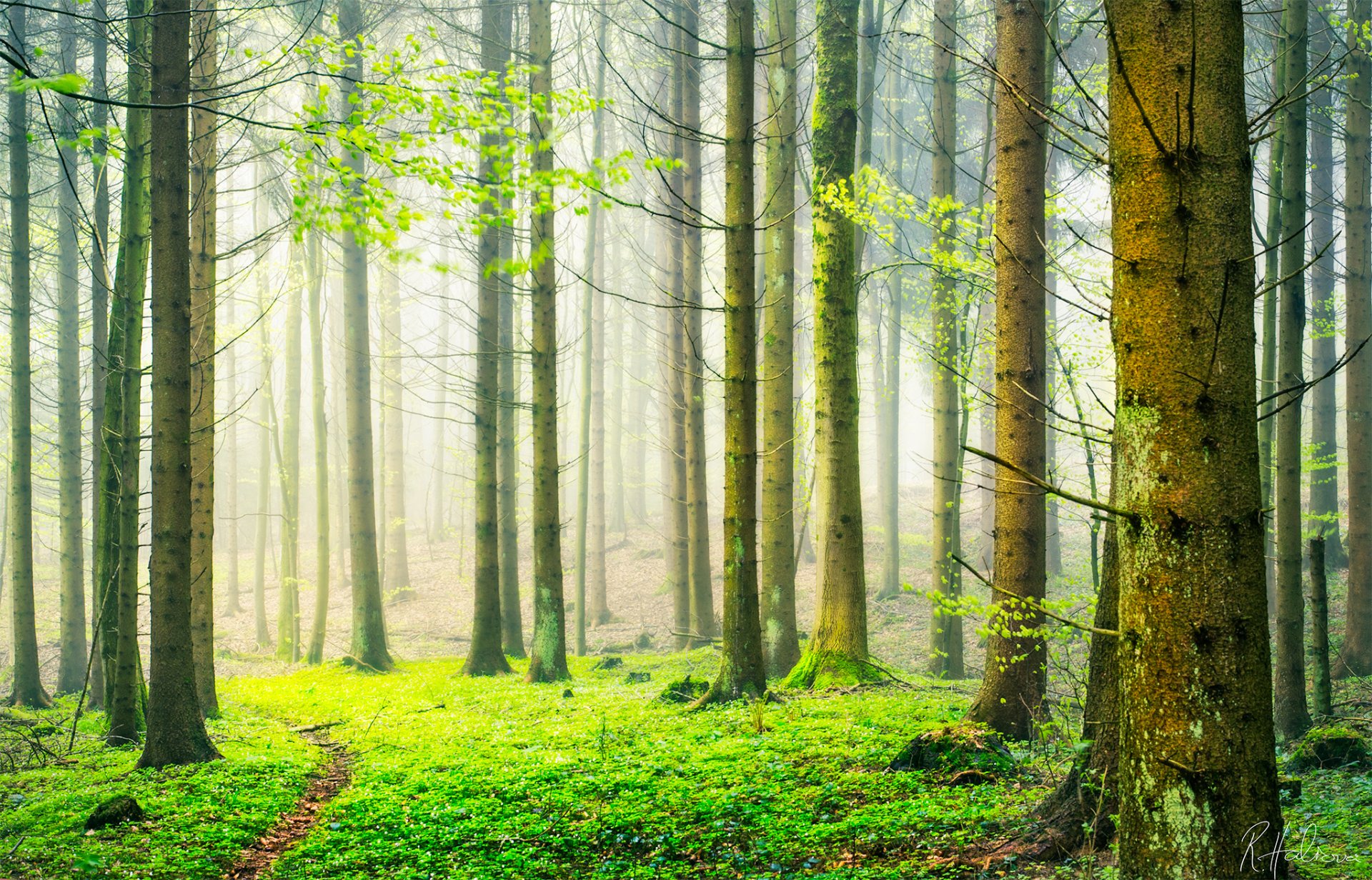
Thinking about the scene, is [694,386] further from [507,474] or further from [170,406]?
[170,406]

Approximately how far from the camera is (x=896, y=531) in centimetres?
1934

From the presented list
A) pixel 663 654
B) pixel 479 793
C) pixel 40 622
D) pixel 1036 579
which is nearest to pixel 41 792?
pixel 479 793

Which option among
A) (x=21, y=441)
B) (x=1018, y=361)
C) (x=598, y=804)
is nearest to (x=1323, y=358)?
(x=1018, y=361)

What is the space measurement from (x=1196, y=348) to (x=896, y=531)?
57.6 feet

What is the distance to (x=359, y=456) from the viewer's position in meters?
14.1

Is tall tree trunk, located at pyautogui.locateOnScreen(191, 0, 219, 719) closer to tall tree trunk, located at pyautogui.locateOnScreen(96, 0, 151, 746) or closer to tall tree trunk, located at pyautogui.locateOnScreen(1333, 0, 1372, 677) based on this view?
tall tree trunk, located at pyautogui.locateOnScreen(96, 0, 151, 746)

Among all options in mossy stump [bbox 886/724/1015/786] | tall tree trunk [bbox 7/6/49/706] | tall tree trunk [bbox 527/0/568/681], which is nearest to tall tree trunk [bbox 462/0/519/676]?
tall tree trunk [bbox 527/0/568/681]

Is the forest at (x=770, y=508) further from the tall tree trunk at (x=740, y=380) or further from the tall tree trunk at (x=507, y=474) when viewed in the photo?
the tall tree trunk at (x=507, y=474)

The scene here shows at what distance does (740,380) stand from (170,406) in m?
4.62

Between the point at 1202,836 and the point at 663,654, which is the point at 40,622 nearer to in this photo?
the point at 663,654

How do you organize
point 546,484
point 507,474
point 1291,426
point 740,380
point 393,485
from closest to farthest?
point 1291,426
point 740,380
point 546,484
point 507,474
point 393,485

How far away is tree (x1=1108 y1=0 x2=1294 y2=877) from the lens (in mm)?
2271

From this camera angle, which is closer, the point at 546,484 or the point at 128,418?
the point at 128,418

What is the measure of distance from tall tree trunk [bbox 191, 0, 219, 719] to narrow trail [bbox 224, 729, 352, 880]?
217 centimetres
